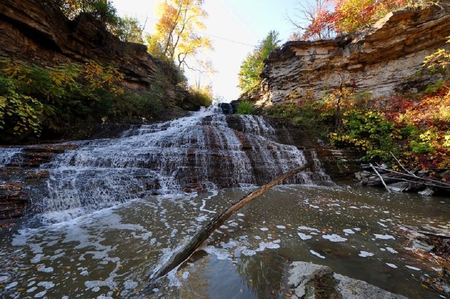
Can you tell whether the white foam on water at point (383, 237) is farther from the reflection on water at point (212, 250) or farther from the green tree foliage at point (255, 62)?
the green tree foliage at point (255, 62)

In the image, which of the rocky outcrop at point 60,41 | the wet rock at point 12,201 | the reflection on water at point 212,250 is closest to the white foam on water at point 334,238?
the reflection on water at point 212,250

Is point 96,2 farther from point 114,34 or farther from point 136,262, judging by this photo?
point 136,262

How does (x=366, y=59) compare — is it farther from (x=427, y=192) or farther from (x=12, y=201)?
(x=12, y=201)

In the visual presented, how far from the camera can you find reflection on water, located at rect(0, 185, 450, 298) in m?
1.50

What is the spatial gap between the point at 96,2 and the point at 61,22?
6.40 feet

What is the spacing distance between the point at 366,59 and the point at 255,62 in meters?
9.60

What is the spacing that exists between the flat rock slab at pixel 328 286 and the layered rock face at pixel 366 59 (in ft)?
33.1

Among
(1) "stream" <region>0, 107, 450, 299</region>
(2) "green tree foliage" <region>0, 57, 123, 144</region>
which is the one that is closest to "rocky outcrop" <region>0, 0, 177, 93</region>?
(2) "green tree foliage" <region>0, 57, 123, 144</region>

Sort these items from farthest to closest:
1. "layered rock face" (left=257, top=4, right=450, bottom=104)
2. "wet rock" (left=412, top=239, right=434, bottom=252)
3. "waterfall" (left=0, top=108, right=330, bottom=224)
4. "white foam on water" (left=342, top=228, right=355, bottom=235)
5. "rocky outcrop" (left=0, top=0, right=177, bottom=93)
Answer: "layered rock face" (left=257, top=4, right=450, bottom=104)
"rocky outcrop" (left=0, top=0, right=177, bottom=93)
"waterfall" (left=0, top=108, right=330, bottom=224)
"white foam on water" (left=342, top=228, right=355, bottom=235)
"wet rock" (left=412, top=239, right=434, bottom=252)

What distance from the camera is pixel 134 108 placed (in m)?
9.95

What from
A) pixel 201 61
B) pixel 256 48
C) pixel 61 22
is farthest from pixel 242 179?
pixel 201 61

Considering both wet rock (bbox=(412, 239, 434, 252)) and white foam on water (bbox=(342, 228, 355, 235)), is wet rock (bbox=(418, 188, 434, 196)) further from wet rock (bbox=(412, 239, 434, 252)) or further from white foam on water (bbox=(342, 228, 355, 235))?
white foam on water (bbox=(342, 228, 355, 235))

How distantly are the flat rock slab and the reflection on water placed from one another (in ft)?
0.47

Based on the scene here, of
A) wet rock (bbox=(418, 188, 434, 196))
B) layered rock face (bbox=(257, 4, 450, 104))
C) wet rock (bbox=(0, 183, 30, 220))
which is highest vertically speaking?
layered rock face (bbox=(257, 4, 450, 104))
